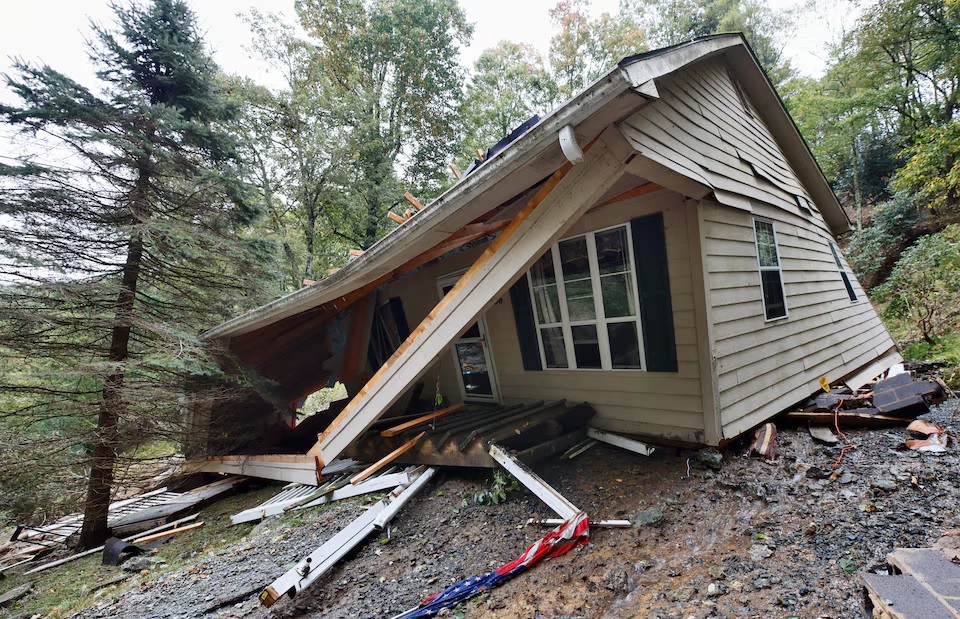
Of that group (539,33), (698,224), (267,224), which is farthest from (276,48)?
(698,224)

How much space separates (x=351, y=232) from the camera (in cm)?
1423

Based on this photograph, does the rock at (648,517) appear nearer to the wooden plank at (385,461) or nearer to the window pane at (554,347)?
Answer: the window pane at (554,347)

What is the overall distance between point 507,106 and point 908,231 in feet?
49.9

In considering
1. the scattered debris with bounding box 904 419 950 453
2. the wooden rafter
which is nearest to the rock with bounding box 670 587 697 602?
the scattered debris with bounding box 904 419 950 453

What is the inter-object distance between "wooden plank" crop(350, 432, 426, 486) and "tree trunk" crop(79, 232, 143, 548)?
310 centimetres

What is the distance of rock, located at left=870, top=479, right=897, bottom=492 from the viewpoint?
2.72m

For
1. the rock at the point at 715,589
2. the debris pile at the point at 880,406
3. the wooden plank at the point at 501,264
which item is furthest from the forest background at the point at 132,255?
the rock at the point at 715,589

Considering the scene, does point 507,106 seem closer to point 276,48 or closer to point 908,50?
point 276,48

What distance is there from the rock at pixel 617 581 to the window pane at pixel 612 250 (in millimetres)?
2743

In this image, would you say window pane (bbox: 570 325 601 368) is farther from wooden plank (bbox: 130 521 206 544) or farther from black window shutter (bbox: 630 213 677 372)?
wooden plank (bbox: 130 521 206 544)

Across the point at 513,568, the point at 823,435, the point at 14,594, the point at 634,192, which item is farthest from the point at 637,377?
the point at 14,594

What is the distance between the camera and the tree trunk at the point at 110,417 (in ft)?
14.6

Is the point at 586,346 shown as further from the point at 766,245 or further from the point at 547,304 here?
the point at 766,245

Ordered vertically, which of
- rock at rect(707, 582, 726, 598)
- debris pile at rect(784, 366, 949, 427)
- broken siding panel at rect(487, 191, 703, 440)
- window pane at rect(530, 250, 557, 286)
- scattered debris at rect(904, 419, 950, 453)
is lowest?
rock at rect(707, 582, 726, 598)
